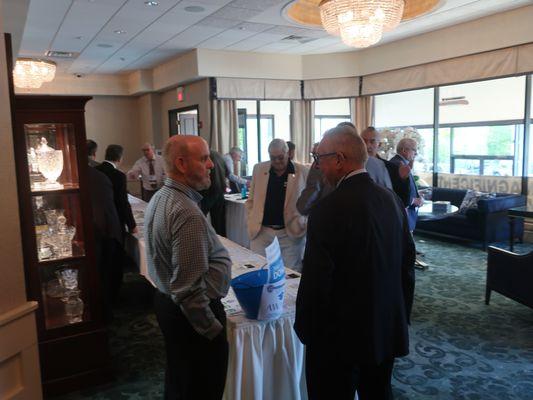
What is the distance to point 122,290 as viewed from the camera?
493 centimetres


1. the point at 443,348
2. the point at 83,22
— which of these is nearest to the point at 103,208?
the point at 443,348

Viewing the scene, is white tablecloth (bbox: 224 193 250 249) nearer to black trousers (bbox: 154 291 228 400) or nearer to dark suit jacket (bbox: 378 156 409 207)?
dark suit jacket (bbox: 378 156 409 207)

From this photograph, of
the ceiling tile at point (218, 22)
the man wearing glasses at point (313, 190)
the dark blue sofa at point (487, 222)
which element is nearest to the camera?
the man wearing glasses at point (313, 190)

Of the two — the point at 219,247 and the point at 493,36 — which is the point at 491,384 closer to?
the point at 219,247

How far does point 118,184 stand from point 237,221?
2.38 m

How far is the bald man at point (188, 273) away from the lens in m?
1.68

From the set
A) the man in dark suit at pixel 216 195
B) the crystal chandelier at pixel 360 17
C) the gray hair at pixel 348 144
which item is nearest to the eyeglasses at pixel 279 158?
the man in dark suit at pixel 216 195

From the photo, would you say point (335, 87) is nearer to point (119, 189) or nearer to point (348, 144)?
point (119, 189)

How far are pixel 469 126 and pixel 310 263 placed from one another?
8.77 m

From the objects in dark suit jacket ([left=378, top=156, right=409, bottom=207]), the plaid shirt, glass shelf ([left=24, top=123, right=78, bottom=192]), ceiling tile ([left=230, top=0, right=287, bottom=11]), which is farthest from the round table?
the plaid shirt

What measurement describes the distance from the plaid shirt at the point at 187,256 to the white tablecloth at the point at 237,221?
3969 millimetres

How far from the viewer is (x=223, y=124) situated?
340 inches

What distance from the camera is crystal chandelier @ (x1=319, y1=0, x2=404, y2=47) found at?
440 cm

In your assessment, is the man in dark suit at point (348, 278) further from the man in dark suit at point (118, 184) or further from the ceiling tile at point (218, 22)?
the ceiling tile at point (218, 22)
